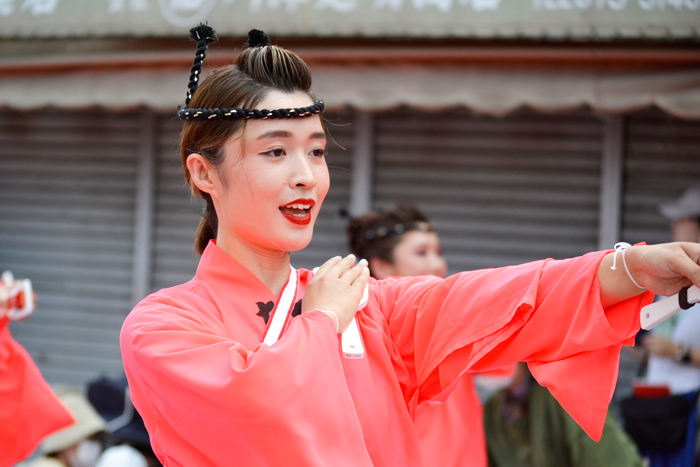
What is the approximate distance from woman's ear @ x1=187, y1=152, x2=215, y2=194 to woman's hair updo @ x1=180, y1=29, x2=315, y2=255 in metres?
0.02

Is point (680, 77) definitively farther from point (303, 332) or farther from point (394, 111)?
point (303, 332)

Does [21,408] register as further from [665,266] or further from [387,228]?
[665,266]

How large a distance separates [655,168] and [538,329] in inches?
124

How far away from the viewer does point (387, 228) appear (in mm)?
3570

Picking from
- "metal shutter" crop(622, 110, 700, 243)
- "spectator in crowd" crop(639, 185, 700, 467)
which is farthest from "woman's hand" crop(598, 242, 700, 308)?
"metal shutter" crop(622, 110, 700, 243)

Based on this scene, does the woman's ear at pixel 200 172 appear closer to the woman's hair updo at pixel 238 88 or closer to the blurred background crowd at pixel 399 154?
the woman's hair updo at pixel 238 88

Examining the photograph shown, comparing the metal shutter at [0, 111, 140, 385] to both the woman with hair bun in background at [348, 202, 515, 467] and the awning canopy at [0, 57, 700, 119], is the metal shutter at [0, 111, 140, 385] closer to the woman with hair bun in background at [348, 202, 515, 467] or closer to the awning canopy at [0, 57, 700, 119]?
the awning canopy at [0, 57, 700, 119]

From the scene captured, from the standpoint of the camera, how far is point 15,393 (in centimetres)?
283

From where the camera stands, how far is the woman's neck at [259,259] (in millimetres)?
1691

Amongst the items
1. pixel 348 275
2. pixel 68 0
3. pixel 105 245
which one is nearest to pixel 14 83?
pixel 68 0

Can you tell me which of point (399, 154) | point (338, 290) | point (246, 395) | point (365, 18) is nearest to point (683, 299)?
point (338, 290)

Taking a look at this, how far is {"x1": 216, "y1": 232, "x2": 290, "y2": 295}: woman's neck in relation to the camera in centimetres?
169

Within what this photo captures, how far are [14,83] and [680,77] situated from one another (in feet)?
13.0

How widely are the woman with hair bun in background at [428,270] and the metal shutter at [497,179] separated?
0.94m
